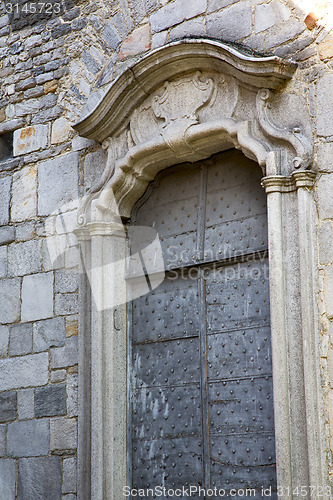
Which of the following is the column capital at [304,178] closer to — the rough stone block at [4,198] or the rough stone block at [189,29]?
the rough stone block at [189,29]

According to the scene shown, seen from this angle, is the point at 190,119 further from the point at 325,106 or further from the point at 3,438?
the point at 3,438

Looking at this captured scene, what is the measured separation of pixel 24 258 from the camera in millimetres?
5789

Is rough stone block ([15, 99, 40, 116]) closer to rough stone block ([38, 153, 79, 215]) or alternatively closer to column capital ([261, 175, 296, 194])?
rough stone block ([38, 153, 79, 215])

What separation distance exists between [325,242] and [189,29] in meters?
1.80

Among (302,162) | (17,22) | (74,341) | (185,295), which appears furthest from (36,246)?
(302,162)

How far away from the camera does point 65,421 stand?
17.2 feet

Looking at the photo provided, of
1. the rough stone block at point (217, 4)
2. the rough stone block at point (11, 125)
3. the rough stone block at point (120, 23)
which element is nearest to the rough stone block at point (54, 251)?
the rough stone block at point (11, 125)

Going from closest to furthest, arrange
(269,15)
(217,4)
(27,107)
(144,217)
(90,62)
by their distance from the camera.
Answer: (269,15) < (217,4) < (144,217) < (90,62) < (27,107)

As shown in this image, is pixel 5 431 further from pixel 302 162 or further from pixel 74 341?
pixel 302 162

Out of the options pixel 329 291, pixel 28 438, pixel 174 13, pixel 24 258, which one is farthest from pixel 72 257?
pixel 329 291

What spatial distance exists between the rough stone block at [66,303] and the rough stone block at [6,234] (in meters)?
0.71

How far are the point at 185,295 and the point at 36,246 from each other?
1.31 meters

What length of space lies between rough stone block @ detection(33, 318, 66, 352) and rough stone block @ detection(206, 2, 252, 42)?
7.32 feet

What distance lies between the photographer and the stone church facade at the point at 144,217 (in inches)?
168
